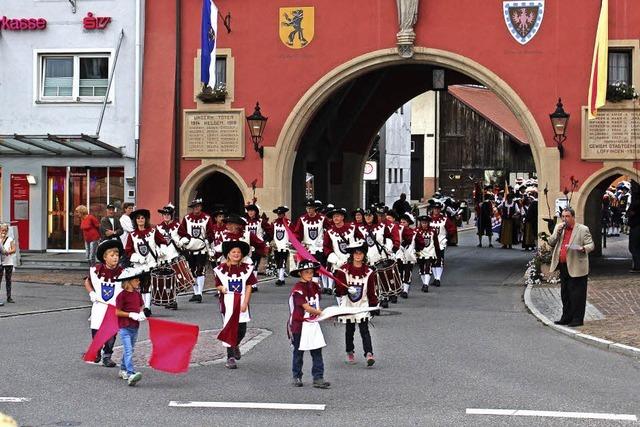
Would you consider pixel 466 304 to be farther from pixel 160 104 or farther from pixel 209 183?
pixel 209 183

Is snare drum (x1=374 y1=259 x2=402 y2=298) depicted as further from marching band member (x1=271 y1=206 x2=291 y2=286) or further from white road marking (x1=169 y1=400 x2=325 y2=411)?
white road marking (x1=169 y1=400 x2=325 y2=411)

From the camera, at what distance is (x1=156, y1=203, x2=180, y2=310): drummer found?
1977cm

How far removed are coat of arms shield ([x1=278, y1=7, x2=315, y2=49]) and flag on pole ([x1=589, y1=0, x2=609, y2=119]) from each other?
22.0 ft

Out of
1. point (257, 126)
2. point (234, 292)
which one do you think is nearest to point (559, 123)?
point (257, 126)

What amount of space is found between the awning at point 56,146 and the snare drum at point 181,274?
7.83 meters

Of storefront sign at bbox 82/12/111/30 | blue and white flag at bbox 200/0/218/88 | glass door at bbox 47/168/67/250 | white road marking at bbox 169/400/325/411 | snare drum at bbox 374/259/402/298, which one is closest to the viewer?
white road marking at bbox 169/400/325/411

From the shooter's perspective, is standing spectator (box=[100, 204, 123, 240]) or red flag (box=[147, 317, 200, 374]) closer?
red flag (box=[147, 317, 200, 374])

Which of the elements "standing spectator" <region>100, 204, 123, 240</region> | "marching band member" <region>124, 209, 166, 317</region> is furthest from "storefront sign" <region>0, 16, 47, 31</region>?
"marching band member" <region>124, 209, 166, 317</region>

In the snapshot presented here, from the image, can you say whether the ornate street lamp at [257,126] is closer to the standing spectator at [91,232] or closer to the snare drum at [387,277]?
the standing spectator at [91,232]

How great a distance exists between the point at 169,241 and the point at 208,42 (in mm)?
7910

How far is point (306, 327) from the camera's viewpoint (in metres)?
12.4

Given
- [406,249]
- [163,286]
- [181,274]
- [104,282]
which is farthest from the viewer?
[406,249]

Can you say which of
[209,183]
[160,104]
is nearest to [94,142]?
[160,104]

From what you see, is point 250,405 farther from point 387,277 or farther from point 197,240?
point 197,240
